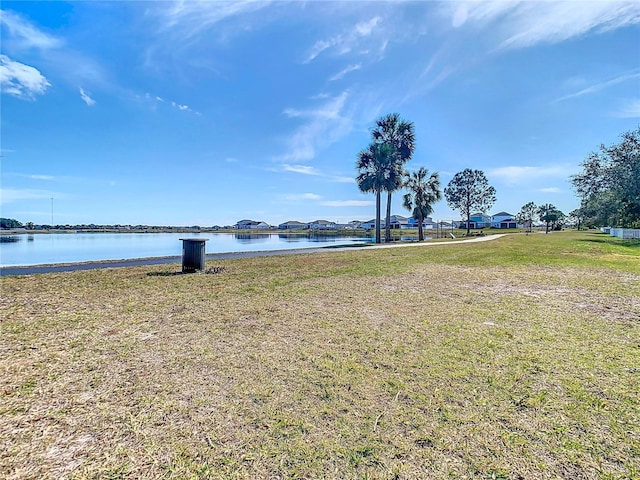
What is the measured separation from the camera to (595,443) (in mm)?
2062

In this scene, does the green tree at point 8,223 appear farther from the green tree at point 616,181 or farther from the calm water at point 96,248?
the green tree at point 616,181

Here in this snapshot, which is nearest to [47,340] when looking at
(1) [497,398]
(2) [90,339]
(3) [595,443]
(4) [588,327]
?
(2) [90,339]

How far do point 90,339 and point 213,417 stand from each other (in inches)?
94.0

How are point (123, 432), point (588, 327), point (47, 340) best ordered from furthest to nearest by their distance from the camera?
point (588, 327) < point (47, 340) < point (123, 432)

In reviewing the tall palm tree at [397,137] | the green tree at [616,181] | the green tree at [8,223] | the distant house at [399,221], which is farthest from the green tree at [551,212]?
the green tree at [8,223]

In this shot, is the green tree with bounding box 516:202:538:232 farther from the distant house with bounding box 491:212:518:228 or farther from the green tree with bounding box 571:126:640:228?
the green tree with bounding box 571:126:640:228

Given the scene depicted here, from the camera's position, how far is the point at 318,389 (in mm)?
2723

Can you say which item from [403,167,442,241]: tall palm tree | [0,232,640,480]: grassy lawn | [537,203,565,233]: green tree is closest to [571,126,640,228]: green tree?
[403,167,442,241]: tall palm tree

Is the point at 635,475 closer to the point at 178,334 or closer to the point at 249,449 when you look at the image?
the point at 249,449

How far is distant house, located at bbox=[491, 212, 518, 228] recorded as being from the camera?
99312 millimetres

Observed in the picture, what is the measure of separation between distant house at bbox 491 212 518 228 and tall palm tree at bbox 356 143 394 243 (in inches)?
3306

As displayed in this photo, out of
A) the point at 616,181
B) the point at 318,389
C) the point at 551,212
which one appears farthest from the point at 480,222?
the point at 318,389

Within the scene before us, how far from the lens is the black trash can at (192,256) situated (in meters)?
9.06

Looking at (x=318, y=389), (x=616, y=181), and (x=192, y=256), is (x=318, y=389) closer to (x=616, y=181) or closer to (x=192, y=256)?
(x=192, y=256)
